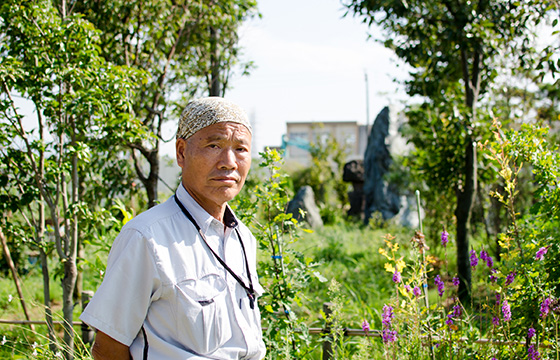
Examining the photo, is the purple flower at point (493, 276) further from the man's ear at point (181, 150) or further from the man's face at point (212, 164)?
the man's ear at point (181, 150)

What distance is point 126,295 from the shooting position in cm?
133

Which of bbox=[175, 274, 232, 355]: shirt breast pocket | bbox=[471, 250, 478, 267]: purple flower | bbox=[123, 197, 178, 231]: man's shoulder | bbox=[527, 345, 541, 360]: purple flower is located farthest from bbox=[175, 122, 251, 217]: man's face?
bbox=[527, 345, 541, 360]: purple flower

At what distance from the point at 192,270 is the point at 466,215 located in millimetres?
3890

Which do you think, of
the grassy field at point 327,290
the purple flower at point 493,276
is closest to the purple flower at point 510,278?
the purple flower at point 493,276

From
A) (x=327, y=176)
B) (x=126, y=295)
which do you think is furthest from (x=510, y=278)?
(x=327, y=176)

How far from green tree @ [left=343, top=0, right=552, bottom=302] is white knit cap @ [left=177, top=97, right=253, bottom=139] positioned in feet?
11.1

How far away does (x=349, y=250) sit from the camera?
809 cm

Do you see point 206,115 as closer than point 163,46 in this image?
Yes

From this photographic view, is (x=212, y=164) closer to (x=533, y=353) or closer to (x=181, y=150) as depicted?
(x=181, y=150)

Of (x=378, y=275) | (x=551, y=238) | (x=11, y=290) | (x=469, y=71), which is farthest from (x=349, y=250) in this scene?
(x=551, y=238)

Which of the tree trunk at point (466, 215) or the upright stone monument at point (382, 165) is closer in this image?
the tree trunk at point (466, 215)

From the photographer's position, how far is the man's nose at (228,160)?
5.17ft

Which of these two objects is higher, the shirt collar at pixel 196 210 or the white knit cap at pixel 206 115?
the white knit cap at pixel 206 115

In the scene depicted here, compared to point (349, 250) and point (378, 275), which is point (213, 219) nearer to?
point (378, 275)
